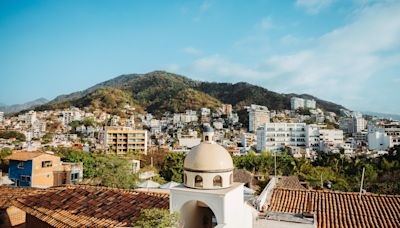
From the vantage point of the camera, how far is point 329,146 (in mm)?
70062

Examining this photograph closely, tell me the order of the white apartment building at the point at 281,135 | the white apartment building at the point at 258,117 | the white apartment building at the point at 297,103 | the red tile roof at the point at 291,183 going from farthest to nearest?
the white apartment building at the point at 297,103
the white apartment building at the point at 258,117
the white apartment building at the point at 281,135
the red tile roof at the point at 291,183

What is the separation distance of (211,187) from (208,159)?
1.92ft

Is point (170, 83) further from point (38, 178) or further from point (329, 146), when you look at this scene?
Answer: point (38, 178)

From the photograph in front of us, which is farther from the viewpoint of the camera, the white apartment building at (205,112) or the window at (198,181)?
the white apartment building at (205,112)

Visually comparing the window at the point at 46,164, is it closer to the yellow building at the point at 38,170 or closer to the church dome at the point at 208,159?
the yellow building at the point at 38,170

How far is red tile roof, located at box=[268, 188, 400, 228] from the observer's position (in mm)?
9523

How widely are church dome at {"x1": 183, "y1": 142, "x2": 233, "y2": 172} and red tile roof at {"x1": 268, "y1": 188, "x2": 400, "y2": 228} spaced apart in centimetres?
475

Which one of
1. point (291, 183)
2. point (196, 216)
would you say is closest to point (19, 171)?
point (291, 183)

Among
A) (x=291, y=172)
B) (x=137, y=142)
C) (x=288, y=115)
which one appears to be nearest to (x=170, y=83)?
(x=288, y=115)

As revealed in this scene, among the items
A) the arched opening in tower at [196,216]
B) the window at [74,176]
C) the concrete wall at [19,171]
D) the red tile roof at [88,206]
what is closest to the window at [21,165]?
the concrete wall at [19,171]

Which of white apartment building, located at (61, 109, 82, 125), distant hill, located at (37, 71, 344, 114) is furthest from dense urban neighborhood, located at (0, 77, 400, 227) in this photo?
distant hill, located at (37, 71, 344, 114)

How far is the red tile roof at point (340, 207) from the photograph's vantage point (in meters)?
9.52

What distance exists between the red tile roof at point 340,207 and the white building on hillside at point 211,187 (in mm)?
4267

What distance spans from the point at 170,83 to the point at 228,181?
170063 mm
